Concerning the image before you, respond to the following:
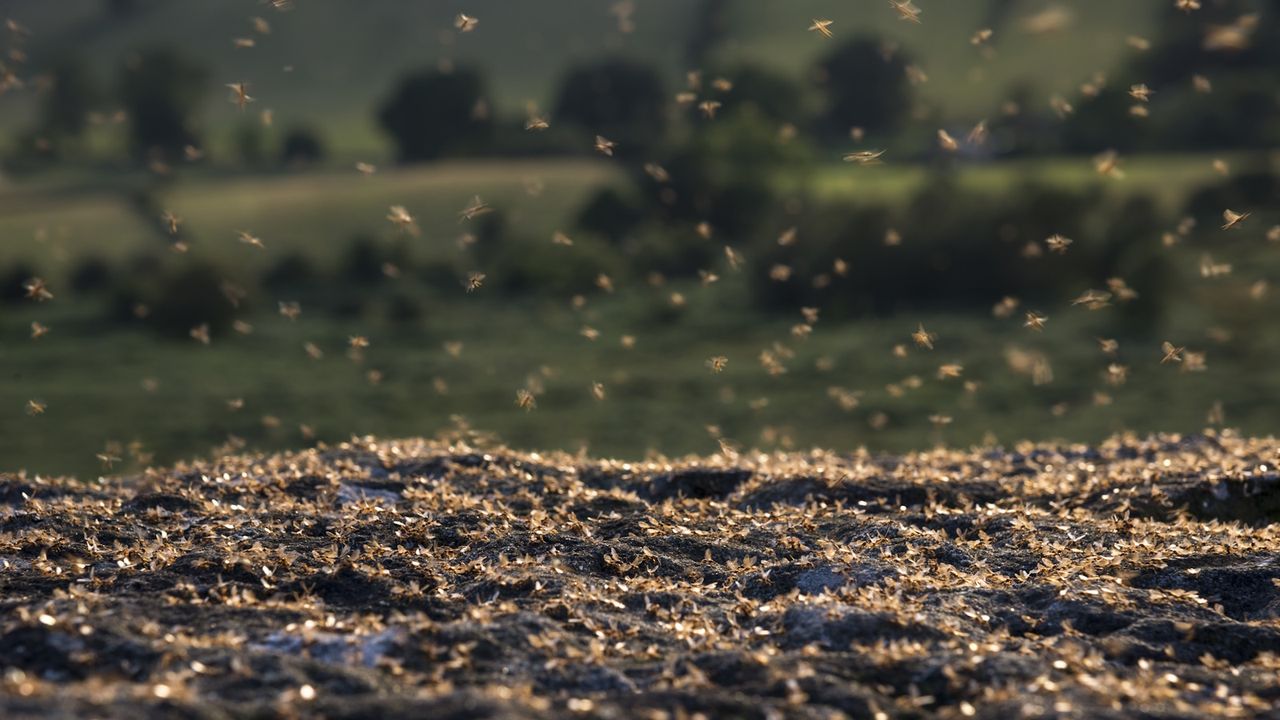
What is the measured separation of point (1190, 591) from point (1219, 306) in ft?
115

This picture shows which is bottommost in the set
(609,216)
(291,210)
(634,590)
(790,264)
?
(634,590)

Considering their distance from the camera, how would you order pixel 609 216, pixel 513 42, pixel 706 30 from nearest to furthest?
pixel 609 216 → pixel 706 30 → pixel 513 42

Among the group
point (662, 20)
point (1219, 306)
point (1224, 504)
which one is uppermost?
point (662, 20)

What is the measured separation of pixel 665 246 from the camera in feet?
158

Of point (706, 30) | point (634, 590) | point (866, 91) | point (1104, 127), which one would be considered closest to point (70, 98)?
point (706, 30)

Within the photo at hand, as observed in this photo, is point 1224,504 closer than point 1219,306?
Yes

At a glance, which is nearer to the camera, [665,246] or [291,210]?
[665,246]

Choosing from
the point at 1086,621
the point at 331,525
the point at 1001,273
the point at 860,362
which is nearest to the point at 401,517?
the point at 331,525

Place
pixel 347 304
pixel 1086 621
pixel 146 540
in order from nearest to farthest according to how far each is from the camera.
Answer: pixel 1086 621, pixel 146 540, pixel 347 304

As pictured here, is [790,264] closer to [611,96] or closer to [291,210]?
[291,210]

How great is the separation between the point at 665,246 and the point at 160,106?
3977cm

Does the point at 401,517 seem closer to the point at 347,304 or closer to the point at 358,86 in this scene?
the point at 347,304

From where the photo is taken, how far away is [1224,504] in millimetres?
10188

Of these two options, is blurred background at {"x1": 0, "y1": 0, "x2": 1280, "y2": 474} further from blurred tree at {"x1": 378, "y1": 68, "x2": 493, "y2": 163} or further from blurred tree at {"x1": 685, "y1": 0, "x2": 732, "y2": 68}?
blurred tree at {"x1": 685, "y1": 0, "x2": 732, "y2": 68}
